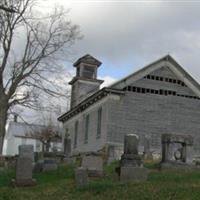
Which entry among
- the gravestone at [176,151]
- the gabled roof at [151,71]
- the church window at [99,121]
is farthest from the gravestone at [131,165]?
the church window at [99,121]

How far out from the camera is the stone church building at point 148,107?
31.5 meters

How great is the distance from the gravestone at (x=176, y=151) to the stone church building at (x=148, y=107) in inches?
344

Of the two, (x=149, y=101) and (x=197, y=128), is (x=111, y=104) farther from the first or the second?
(x=197, y=128)

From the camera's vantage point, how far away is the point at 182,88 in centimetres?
3341

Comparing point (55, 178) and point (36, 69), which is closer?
point (55, 178)

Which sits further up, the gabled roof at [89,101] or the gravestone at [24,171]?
the gabled roof at [89,101]

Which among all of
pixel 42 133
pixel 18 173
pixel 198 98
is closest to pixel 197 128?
pixel 198 98

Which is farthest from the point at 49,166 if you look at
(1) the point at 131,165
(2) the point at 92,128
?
(2) the point at 92,128

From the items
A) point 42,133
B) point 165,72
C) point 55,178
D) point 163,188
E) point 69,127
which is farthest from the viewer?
point 42,133

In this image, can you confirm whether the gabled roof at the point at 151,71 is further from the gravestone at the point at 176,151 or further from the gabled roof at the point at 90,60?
the gravestone at the point at 176,151

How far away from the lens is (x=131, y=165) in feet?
52.2

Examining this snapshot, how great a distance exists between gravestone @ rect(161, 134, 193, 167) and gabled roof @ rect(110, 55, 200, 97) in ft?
36.2

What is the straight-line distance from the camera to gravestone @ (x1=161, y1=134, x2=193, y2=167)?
19866mm

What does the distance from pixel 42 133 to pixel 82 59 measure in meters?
23.0
